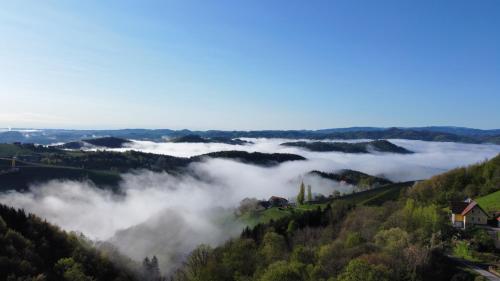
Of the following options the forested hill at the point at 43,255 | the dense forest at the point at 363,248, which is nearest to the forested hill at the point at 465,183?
the dense forest at the point at 363,248

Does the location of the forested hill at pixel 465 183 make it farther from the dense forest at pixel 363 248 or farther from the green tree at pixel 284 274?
the green tree at pixel 284 274

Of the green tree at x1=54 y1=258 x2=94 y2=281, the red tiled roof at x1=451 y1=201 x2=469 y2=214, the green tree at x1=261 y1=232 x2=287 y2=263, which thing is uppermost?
the red tiled roof at x1=451 y1=201 x2=469 y2=214

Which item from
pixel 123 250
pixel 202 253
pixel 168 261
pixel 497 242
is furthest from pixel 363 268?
pixel 123 250

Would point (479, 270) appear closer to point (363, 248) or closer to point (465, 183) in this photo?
point (363, 248)

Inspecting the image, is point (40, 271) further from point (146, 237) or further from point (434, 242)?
point (146, 237)

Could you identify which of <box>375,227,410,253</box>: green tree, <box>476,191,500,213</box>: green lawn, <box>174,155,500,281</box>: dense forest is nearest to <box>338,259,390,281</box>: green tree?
<box>174,155,500,281</box>: dense forest

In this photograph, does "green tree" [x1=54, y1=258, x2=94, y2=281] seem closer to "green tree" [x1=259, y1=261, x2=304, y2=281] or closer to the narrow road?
"green tree" [x1=259, y1=261, x2=304, y2=281]
